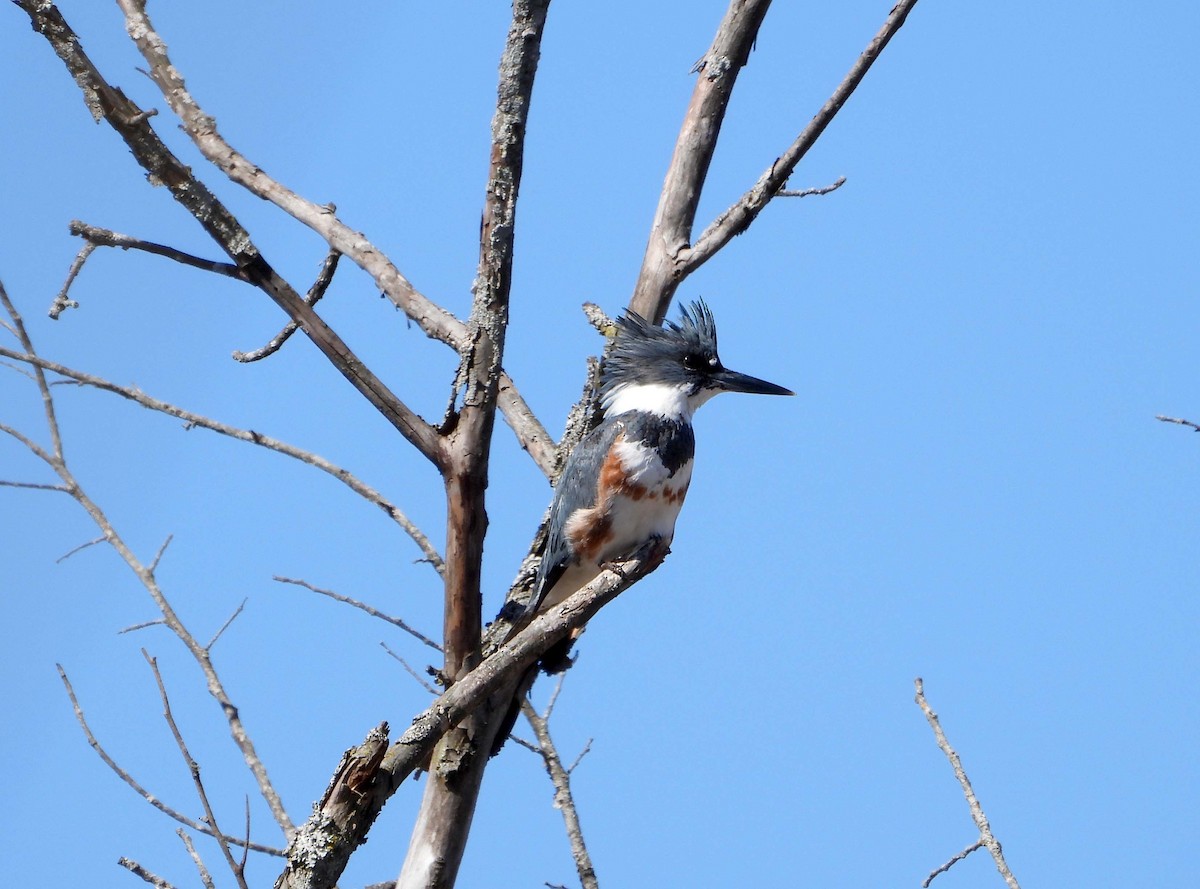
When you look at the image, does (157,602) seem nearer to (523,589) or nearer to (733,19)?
(523,589)

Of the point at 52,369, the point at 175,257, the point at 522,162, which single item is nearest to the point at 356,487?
the point at 52,369

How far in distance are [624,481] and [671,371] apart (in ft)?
2.37

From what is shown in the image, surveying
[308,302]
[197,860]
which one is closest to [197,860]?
[197,860]

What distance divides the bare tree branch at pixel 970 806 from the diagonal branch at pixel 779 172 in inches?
67.2

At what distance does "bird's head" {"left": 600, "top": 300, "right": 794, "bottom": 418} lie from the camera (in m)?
4.65

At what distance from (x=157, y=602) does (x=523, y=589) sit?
4.30ft

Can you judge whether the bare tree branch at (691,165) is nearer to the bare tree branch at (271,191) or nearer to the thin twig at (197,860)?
the bare tree branch at (271,191)

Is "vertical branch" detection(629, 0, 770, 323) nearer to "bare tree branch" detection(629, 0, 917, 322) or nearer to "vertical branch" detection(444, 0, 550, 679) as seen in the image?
"bare tree branch" detection(629, 0, 917, 322)

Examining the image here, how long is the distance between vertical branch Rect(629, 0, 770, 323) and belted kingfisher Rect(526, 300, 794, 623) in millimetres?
137

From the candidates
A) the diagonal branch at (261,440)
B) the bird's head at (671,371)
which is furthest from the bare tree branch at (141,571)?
the bird's head at (671,371)

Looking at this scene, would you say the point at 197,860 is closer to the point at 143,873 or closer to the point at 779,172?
the point at 143,873

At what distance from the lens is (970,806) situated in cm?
326

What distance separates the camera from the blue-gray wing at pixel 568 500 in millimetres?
4184

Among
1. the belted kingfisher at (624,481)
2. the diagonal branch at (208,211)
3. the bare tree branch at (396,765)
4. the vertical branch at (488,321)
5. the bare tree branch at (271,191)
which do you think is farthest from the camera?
the bare tree branch at (271,191)
